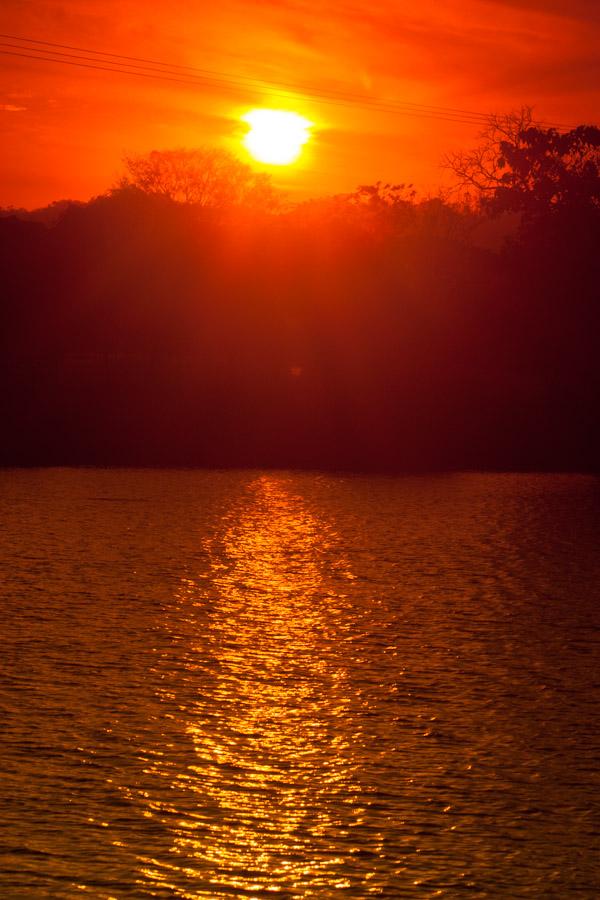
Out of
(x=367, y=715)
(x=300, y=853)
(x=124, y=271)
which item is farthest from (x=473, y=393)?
(x=300, y=853)

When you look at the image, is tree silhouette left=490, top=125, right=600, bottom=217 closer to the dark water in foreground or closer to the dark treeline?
the dark treeline

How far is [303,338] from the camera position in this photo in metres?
33.9

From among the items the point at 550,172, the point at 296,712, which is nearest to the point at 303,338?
the point at 550,172

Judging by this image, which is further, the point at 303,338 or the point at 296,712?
the point at 303,338

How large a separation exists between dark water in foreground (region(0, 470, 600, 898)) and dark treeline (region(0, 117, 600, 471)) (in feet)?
37.9

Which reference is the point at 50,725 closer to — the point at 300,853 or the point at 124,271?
the point at 300,853

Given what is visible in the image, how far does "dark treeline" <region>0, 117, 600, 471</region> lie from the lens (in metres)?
27.2

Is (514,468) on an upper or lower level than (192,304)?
lower

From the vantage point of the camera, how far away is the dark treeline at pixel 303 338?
1072 inches

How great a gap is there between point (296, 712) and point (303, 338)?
26771 mm

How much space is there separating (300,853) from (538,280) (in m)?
30.5

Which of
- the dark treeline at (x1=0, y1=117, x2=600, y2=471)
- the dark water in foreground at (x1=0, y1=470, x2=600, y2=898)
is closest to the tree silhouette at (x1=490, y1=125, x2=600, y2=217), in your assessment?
the dark treeline at (x1=0, y1=117, x2=600, y2=471)

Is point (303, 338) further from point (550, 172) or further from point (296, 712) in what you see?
point (296, 712)

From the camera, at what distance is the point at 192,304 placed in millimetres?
34938
